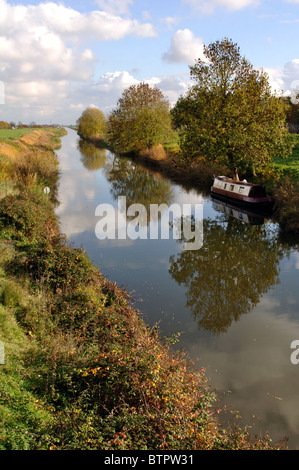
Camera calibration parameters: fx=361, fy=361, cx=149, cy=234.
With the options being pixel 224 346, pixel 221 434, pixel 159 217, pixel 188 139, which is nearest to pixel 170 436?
pixel 221 434

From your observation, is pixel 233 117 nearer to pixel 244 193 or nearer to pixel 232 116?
pixel 232 116

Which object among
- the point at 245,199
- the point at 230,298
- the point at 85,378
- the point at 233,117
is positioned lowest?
the point at 230,298

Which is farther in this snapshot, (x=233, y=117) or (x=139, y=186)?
(x=139, y=186)

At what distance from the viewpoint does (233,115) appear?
21812 millimetres

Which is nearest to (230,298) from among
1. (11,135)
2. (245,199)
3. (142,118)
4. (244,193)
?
(245,199)

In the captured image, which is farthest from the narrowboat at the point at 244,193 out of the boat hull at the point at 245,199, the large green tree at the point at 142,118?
the large green tree at the point at 142,118

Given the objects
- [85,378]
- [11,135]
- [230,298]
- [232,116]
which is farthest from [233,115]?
[11,135]

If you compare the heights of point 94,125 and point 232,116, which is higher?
point 94,125

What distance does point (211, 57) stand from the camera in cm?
2266

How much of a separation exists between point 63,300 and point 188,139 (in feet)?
57.9

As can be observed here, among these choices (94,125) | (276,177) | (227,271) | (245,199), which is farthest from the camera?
(94,125)

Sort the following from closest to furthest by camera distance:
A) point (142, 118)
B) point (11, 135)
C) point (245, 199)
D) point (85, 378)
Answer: point (85, 378) → point (245, 199) → point (142, 118) → point (11, 135)

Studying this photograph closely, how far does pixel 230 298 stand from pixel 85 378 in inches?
249
